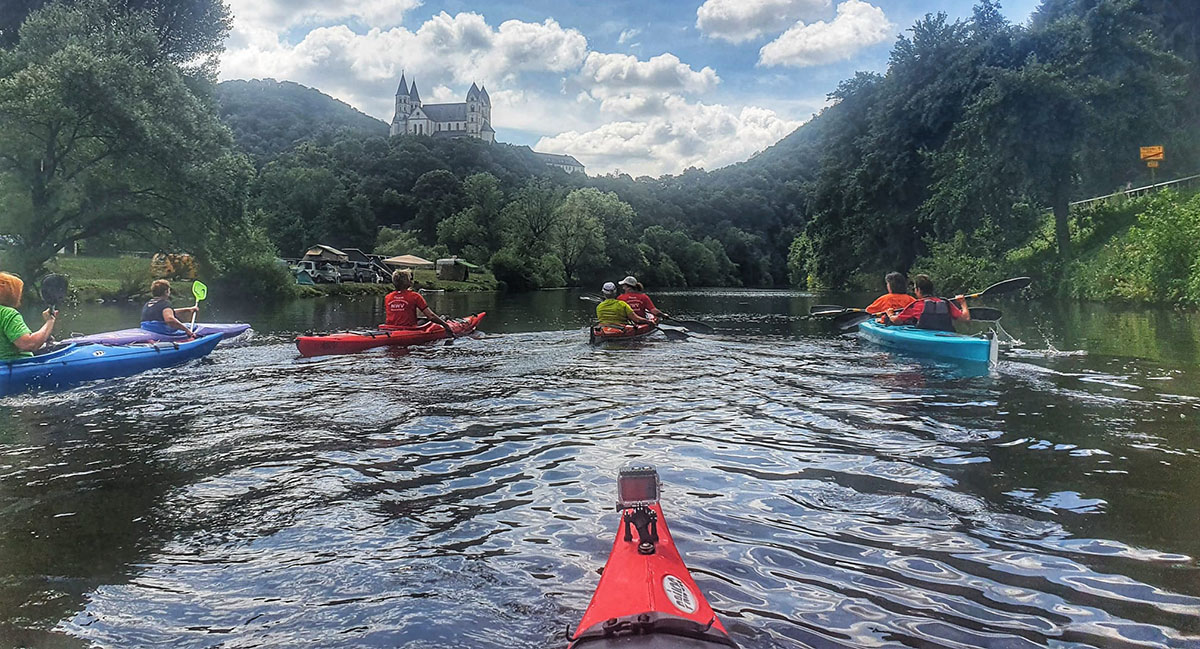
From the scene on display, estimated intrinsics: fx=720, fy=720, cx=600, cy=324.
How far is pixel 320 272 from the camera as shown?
4988 cm

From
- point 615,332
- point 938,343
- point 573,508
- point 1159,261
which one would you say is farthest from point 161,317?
point 1159,261

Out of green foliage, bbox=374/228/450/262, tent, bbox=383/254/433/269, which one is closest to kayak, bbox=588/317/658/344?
tent, bbox=383/254/433/269

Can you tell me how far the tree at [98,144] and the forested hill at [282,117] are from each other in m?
71.8

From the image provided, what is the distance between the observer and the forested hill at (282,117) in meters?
111

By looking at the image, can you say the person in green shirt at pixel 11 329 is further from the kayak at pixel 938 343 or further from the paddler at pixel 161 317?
the kayak at pixel 938 343

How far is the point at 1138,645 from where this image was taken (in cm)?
295

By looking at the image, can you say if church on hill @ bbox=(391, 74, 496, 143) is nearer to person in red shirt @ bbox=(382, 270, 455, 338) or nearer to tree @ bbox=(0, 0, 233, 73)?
tree @ bbox=(0, 0, 233, 73)

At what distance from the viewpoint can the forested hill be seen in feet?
366

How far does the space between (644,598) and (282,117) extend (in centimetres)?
14504

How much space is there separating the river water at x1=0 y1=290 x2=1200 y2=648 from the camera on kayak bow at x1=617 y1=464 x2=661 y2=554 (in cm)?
52

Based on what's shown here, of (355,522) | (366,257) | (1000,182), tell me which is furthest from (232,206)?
(366,257)

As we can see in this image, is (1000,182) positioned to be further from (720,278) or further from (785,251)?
(785,251)

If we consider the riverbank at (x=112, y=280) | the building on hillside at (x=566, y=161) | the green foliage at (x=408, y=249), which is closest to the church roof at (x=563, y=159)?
the building on hillside at (x=566, y=161)

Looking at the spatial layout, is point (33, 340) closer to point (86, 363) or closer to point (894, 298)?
point (86, 363)
